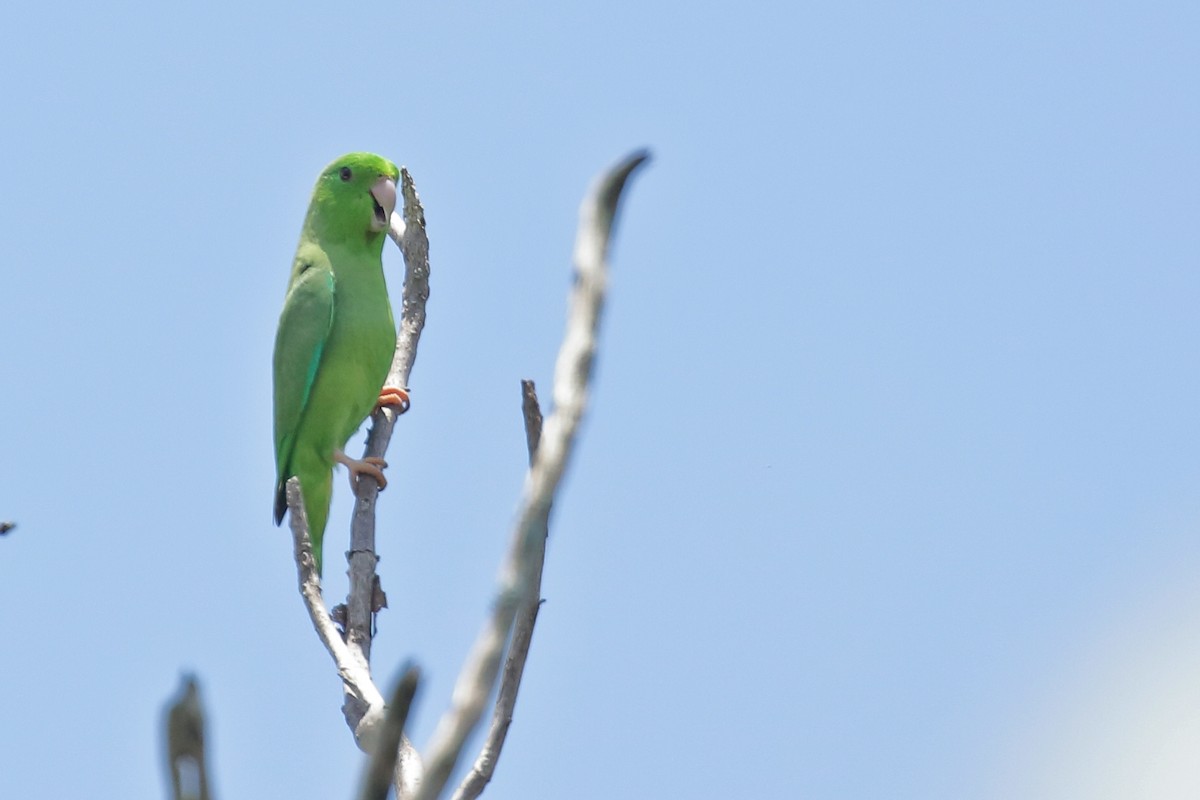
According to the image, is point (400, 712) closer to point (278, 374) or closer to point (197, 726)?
point (197, 726)

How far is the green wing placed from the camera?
23.0 feet

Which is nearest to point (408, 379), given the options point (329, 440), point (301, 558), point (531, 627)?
point (329, 440)

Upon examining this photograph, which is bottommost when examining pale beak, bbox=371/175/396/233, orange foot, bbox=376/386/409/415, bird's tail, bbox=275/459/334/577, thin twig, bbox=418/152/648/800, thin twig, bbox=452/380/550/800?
thin twig, bbox=452/380/550/800

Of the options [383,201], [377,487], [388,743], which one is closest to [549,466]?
[388,743]

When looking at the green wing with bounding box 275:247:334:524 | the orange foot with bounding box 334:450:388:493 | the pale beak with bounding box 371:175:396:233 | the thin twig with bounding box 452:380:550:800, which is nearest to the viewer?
the thin twig with bounding box 452:380:550:800

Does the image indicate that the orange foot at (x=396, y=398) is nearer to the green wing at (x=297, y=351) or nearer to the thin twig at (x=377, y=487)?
the thin twig at (x=377, y=487)

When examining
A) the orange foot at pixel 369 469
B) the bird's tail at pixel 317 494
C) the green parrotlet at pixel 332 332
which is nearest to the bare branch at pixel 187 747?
the orange foot at pixel 369 469

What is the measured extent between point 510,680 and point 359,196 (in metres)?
4.58

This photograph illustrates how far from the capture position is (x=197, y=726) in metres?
0.66

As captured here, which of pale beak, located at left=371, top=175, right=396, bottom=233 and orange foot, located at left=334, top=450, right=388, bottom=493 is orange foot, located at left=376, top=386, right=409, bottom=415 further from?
pale beak, located at left=371, top=175, right=396, bottom=233

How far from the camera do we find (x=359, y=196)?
7309 millimetres

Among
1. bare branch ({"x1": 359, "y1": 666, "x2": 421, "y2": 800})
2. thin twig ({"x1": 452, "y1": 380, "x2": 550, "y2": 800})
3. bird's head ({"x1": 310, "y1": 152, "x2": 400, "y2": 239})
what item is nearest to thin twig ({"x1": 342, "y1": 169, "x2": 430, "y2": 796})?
thin twig ({"x1": 452, "y1": 380, "x2": 550, "y2": 800})

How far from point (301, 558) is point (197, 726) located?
367 cm

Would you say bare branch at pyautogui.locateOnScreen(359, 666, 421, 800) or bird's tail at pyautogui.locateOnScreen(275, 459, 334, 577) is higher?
bird's tail at pyautogui.locateOnScreen(275, 459, 334, 577)
